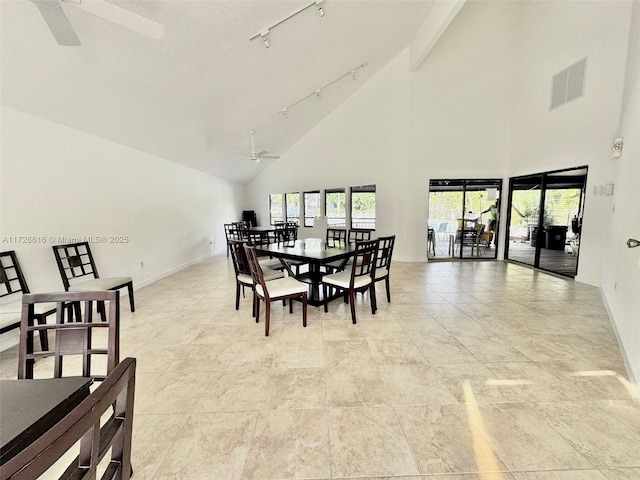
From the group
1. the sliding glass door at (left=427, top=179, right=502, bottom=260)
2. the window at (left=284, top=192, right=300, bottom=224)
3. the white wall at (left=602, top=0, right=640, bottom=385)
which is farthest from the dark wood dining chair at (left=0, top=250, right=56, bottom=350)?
the window at (left=284, top=192, right=300, bottom=224)

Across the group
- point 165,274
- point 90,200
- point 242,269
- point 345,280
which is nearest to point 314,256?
point 345,280

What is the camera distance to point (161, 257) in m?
5.20

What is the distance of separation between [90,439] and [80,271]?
12.5 ft

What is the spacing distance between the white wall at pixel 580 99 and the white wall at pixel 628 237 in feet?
1.03

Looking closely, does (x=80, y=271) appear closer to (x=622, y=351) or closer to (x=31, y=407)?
(x=31, y=407)

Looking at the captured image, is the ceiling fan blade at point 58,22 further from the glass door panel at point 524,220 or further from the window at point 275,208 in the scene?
the window at point 275,208

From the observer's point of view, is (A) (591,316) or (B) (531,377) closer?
(B) (531,377)

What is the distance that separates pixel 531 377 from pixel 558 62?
585cm

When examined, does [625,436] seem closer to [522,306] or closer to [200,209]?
[522,306]

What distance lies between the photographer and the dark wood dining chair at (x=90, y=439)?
450 millimetres

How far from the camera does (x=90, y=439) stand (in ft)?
2.03

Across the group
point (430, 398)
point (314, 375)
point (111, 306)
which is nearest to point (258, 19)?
point (111, 306)

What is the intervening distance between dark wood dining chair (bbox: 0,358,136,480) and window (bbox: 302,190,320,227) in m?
7.66

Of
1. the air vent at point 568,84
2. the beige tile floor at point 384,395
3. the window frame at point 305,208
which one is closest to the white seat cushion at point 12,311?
the beige tile floor at point 384,395
